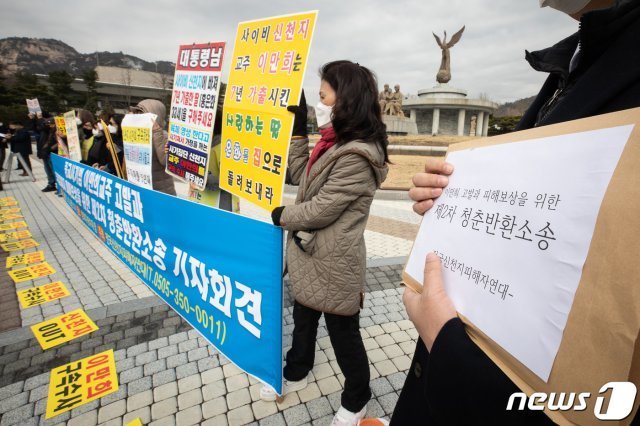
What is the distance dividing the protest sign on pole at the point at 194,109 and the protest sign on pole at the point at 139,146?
0.40 metres

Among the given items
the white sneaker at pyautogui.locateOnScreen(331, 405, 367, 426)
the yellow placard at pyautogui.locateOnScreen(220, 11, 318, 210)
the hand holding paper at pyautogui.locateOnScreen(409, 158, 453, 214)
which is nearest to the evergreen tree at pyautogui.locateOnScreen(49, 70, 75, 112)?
the yellow placard at pyautogui.locateOnScreen(220, 11, 318, 210)

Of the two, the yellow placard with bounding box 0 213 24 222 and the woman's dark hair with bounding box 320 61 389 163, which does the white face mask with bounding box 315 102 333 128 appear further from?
the yellow placard with bounding box 0 213 24 222

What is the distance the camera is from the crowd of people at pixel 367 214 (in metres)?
0.67

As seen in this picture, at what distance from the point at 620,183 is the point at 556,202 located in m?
0.11

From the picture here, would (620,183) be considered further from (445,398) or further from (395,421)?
(395,421)

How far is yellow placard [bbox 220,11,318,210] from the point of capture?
1986 mm

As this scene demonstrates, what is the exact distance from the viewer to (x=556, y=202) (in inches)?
24.7

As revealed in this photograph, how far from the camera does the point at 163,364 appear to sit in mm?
2572

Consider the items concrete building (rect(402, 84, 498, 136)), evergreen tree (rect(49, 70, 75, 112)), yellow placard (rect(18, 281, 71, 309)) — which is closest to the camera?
yellow placard (rect(18, 281, 71, 309))

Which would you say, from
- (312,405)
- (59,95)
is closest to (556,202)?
(312,405)

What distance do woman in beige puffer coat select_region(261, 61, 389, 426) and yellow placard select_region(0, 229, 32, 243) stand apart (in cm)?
603

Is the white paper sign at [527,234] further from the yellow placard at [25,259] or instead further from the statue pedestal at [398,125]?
the statue pedestal at [398,125]

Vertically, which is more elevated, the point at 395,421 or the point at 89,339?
the point at 395,421

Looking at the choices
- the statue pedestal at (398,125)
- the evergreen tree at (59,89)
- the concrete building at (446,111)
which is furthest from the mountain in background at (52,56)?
the statue pedestal at (398,125)
